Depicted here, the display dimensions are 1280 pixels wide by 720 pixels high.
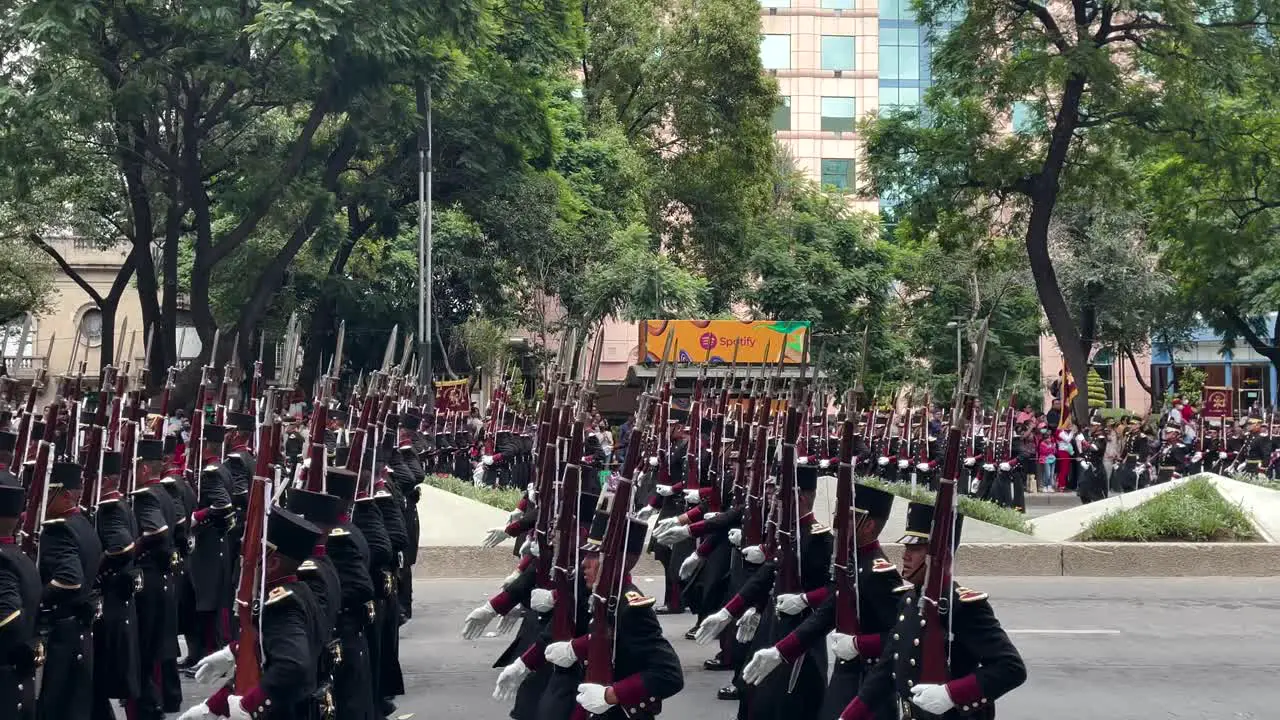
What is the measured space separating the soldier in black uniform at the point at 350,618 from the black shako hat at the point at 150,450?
252 cm

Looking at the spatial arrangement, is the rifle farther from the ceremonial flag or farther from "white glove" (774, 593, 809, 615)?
the ceremonial flag

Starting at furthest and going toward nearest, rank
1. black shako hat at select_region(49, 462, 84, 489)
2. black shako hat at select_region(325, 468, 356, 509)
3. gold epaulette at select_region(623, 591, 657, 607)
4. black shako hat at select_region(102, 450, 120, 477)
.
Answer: black shako hat at select_region(102, 450, 120, 477) < black shako hat at select_region(49, 462, 84, 489) < black shako hat at select_region(325, 468, 356, 509) < gold epaulette at select_region(623, 591, 657, 607)

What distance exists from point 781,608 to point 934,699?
1953mm

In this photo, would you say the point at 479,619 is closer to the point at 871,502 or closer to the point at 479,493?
the point at 871,502

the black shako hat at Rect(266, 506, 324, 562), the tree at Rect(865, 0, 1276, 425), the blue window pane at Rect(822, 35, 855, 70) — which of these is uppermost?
the blue window pane at Rect(822, 35, 855, 70)

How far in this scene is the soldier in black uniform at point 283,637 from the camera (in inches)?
235

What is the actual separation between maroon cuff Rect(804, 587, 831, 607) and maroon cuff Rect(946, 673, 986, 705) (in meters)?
1.89

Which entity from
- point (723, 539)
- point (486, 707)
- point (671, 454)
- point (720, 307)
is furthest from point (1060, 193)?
point (486, 707)

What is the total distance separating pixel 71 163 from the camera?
79.0ft

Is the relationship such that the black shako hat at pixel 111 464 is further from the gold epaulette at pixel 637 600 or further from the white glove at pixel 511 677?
the gold epaulette at pixel 637 600

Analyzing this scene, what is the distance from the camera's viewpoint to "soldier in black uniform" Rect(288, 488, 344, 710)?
A: 666 centimetres

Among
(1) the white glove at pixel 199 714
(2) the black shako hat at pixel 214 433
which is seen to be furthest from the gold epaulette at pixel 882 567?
(2) the black shako hat at pixel 214 433

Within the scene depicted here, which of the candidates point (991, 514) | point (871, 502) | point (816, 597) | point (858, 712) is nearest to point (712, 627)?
point (816, 597)

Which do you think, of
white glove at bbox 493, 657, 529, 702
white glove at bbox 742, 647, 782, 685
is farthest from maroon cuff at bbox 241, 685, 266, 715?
white glove at bbox 742, 647, 782, 685
